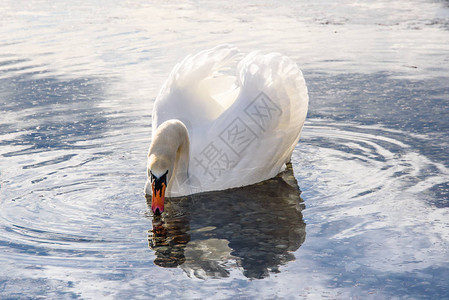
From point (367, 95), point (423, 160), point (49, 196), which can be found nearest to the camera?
point (49, 196)

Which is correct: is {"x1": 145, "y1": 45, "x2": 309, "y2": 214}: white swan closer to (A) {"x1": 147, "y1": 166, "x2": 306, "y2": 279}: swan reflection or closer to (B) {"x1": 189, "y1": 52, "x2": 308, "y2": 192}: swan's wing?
(B) {"x1": 189, "y1": 52, "x2": 308, "y2": 192}: swan's wing

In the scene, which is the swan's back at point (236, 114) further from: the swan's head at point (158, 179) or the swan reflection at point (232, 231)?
the swan's head at point (158, 179)

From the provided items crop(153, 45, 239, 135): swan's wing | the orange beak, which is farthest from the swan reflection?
crop(153, 45, 239, 135): swan's wing

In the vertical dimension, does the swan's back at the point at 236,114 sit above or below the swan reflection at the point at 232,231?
above

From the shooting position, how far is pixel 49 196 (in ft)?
21.8

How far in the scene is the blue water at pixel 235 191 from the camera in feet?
16.1

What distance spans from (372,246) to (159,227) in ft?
5.44

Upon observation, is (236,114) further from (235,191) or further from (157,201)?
(157,201)

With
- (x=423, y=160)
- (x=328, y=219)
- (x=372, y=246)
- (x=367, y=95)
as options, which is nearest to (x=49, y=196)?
(x=328, y=219)

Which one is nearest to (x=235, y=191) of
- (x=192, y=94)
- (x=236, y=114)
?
(x=236, y=114)

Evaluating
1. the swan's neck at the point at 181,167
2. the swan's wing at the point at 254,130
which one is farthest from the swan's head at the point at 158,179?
the swan's wing at the point at 254,130

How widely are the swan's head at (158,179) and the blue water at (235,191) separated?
0.18 metres

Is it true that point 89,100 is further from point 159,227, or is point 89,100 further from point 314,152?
point 159,227

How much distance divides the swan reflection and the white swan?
18 cm
